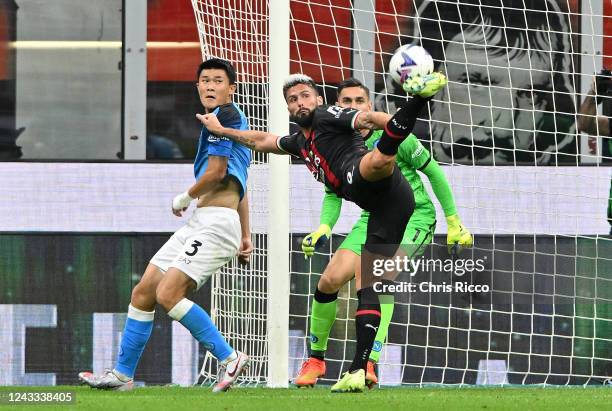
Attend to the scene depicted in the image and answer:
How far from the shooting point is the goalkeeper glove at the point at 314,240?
7.78 m

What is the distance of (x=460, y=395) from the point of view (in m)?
7.29

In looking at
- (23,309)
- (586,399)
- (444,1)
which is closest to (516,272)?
(444,1)

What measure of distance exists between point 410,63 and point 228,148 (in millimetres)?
1155

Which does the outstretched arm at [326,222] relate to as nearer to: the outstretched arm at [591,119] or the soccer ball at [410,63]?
the soccer ball at [410,63]

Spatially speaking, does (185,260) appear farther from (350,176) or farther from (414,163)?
(414,163)

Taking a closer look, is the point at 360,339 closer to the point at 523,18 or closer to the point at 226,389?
the point at 226,389

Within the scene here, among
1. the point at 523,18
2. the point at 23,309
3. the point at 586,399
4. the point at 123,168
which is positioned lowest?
the point at 586,399

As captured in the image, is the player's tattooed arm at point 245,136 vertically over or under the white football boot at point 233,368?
over

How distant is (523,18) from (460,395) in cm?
343

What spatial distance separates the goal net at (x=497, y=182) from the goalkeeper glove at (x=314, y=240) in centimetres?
151

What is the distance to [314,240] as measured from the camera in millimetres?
7836

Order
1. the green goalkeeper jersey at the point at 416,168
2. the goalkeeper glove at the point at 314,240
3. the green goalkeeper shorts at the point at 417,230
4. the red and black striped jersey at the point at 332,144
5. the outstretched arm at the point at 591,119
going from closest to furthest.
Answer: the red and black striped jersey at the point at 332,144, the goalkeeper glove at the point at 314,240, the green goalkeeper jersey at the point at 416,168, the green goalkeeper shorts at the point at 417,230, the outstretched arm at the point at 591,119

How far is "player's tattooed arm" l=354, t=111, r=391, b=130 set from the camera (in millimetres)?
6945

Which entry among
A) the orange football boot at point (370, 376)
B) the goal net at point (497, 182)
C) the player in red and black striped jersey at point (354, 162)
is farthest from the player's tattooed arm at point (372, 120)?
the goal net at point (497, 182)
